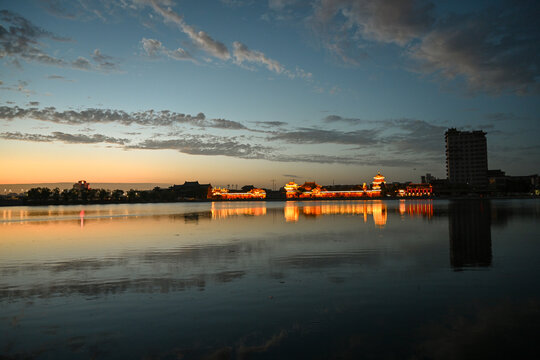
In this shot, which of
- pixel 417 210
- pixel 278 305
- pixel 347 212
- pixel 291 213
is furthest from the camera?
pixel 291 213

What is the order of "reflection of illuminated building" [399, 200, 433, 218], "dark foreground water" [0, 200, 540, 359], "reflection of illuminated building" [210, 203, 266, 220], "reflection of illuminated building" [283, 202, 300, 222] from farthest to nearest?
"reflection of illuminated building" [210, 203, 266, 220]
"reflection of illuminated building" [399, 200, 433, 218]
"reflection of illuminated building" [283, 202, 300, 222]
"dark foreground water" [0, 200, 540, 359]

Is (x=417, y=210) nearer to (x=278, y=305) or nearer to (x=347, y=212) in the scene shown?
(x=347, y=212)

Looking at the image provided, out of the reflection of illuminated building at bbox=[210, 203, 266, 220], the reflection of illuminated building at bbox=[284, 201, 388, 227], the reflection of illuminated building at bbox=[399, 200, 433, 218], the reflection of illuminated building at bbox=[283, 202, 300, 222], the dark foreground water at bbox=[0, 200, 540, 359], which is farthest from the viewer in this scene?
the reflection of illuminated building at bbox=[210, 203, 266, 220]

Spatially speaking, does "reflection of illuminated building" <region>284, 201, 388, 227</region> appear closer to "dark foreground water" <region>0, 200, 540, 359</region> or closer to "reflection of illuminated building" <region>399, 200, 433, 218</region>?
"reflection of illuminated building" <region>399, 200, 433, 218</region>

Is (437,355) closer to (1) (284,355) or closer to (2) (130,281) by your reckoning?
(1) (284,355)

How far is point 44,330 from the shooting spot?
29.3 ft

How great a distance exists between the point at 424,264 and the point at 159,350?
12.4 metres

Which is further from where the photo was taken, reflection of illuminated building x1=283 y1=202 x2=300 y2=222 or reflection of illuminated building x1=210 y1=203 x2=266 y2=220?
reflection of illuminated building x1=210 y1=203 x2=266 y2=220

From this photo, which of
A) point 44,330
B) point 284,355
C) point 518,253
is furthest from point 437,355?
point 518,253

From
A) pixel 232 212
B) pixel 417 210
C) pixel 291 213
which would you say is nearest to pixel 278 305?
pixel 291 213

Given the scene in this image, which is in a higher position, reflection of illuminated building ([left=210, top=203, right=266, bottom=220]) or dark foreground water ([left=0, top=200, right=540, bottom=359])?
dark foreground water ([left=0, top=200, right=540, bottom=359])

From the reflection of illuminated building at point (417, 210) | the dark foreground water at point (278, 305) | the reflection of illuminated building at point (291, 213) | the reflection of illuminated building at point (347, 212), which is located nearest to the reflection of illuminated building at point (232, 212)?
the reflection of illuminated building at point (291, 213)

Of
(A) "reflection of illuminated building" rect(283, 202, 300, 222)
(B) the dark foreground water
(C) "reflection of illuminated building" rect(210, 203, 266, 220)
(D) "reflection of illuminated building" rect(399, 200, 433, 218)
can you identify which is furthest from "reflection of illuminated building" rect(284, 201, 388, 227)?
(B) the dark foreground water

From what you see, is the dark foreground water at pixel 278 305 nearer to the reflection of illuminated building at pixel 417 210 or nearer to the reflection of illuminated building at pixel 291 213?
the reflection of illuminated building at pixel 291 213
